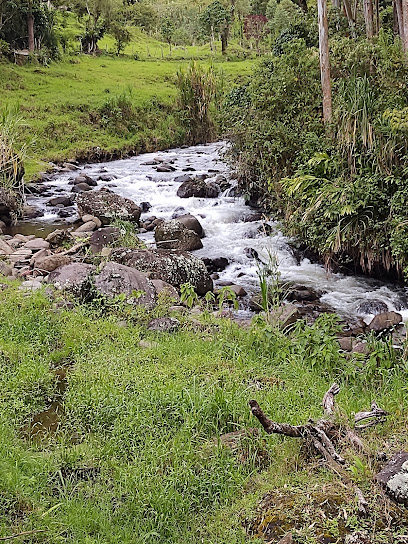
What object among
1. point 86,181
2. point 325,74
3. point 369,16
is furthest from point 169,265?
point 369,16

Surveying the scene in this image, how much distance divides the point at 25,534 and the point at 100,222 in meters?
11.1

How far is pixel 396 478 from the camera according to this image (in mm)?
2863

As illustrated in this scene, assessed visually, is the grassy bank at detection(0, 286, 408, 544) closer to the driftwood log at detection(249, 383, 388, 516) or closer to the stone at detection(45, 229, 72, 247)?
the driftwood log at detection(249, 383, 388, 516)

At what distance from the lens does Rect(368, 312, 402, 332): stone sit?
8023 millimetres

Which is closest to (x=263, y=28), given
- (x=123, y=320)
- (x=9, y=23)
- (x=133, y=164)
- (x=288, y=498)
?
(x=9, y=23)

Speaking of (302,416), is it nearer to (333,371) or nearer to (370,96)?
(333,371)

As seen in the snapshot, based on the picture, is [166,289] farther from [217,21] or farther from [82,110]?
[217,21]

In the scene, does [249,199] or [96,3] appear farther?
[96,3]

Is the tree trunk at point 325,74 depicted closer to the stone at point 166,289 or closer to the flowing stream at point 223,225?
the flowing stream at point 223,225

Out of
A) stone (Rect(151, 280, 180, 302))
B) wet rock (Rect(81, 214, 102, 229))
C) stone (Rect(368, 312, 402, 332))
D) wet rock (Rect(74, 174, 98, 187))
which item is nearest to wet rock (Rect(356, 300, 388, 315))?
stone (Rect(368, 312, 402, 332))

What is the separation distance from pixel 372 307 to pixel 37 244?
7.31m

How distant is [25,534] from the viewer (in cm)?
308

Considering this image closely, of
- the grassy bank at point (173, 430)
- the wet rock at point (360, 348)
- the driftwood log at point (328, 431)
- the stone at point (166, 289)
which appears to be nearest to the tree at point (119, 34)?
the stone at point (166, 289)

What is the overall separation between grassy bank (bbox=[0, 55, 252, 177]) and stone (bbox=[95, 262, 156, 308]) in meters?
12.9
